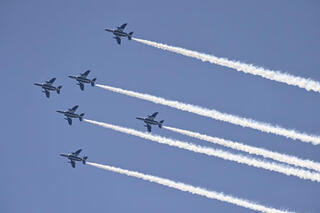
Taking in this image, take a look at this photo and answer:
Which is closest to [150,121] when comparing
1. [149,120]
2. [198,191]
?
[149,120]

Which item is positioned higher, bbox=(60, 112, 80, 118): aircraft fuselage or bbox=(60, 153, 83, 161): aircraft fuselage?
bbox=(60, 112, 80, 118): aircraft fuselage

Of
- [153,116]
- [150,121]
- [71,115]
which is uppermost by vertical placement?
[71,115]

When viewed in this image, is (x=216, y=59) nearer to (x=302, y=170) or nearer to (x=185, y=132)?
(x=185, y=132)

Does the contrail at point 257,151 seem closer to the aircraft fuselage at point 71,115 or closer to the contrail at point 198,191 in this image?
the contrail at point 198,191

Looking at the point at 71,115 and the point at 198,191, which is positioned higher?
the point at 71,115

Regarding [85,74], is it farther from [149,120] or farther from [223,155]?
[223,155]

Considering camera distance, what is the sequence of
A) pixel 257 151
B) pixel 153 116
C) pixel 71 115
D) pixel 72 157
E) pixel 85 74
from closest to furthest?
pixel 257 151 < pixel 153 116 < pixel 71 115 < pixel 72 157 < pixel 85 74

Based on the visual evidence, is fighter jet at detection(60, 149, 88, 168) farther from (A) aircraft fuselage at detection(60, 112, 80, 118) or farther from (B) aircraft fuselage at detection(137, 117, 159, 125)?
(B) aircraft fuselage at detection(137, 117, 159, 125)

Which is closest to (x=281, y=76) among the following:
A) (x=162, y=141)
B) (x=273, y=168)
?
(x=273, y=168)

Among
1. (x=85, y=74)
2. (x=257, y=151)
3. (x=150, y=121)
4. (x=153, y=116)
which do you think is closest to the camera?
(x=257, y=151)

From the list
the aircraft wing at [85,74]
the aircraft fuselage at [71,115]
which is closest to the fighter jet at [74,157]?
the aircraft fuselage at [71,115]

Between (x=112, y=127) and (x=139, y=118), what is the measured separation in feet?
15.1

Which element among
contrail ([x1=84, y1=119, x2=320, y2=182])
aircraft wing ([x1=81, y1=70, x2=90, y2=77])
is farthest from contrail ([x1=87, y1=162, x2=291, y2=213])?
aircraft wing ([x1=81, y1=70, x2=90, y2=77])

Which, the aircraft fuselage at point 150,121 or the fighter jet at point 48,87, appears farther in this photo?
the fighter jet at point 48,87
